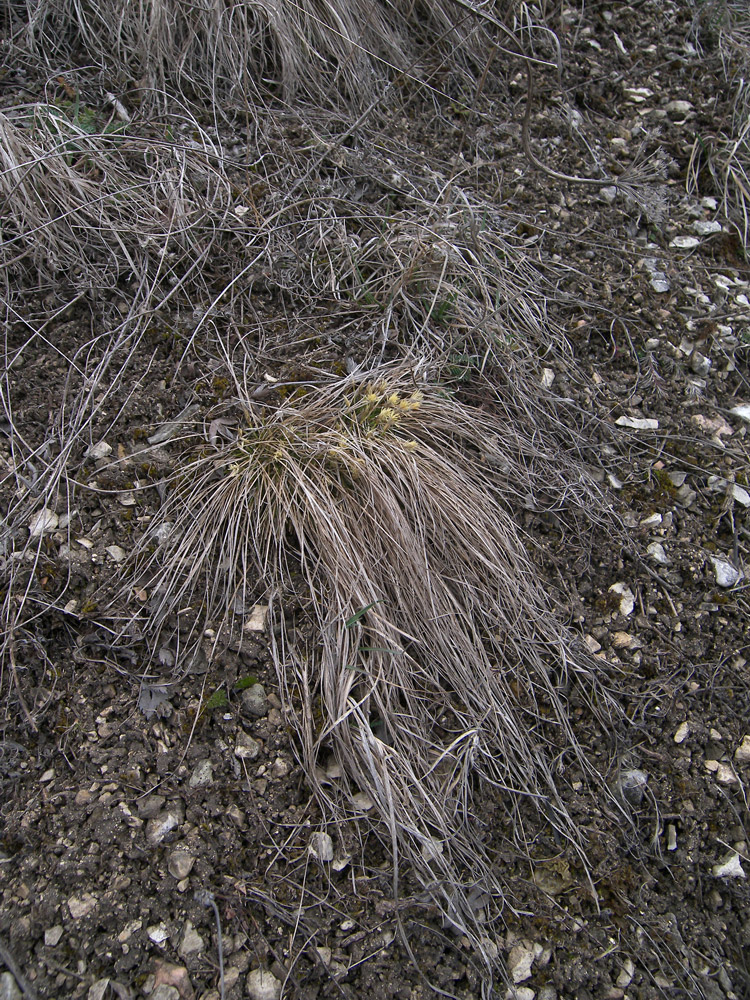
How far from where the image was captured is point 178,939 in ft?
3.86

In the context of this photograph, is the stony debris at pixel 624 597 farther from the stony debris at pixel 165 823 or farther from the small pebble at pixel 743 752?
the stony debris at pixel 165 823

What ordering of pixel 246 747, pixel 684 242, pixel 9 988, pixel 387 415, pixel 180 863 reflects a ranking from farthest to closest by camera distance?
pixel 684 242 → pixel 387 415 → pixel 246 747 → pixel 180 863 → pixel 9 988

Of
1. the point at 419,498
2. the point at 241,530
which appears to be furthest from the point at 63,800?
the point at 419,498

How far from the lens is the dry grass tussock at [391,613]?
1.34 metres

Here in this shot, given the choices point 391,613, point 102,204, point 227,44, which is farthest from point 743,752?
point 227,44

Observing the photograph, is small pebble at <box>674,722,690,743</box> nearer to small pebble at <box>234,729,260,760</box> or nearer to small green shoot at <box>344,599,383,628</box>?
small green shoot at <box>344,599,383,628</box>

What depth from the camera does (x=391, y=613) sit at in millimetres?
1467

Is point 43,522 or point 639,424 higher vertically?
point 43,522

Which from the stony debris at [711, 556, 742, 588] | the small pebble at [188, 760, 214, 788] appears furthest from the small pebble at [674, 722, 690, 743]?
the small pebble at [188, 760, 214, 788]

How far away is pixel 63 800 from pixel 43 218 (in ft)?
4.72

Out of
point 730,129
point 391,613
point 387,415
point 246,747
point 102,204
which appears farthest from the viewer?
point 730,129

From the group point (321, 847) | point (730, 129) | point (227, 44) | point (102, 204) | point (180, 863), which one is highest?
point (227, 44)

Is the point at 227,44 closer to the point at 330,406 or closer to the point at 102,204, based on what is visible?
the point at 102,204

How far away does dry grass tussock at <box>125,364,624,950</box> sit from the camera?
4.39 ft
